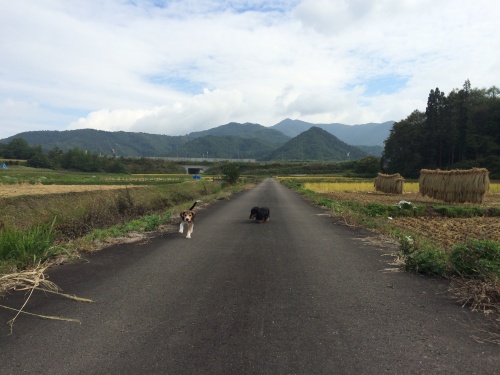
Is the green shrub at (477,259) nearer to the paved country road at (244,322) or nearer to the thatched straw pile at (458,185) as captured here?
the paved country road at (244,322)

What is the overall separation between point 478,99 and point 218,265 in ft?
303

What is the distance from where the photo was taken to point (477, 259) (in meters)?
5.65

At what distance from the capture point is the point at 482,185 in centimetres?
2316

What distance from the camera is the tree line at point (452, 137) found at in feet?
206

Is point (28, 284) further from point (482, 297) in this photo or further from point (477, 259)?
point (477, 259)

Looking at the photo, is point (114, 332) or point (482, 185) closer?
point (114, 332)

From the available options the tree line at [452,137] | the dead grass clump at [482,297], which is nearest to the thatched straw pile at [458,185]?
the dead grass clump at [482,297]

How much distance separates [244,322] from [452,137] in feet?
247

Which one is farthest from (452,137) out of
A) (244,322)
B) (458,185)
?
(244,322)

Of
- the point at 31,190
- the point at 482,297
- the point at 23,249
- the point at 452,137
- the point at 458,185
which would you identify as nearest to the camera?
the point at 482,297

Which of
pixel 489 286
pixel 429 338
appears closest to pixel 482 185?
pixel 489 286

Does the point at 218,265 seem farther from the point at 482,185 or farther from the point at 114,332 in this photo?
the point at 482,185

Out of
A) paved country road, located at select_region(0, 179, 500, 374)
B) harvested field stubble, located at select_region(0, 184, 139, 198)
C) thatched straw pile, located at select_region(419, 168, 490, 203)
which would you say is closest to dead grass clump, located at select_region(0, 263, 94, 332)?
paved country road, located at select_region(0, 179, 500, 374)

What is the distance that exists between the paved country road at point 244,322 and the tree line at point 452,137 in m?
64.0
